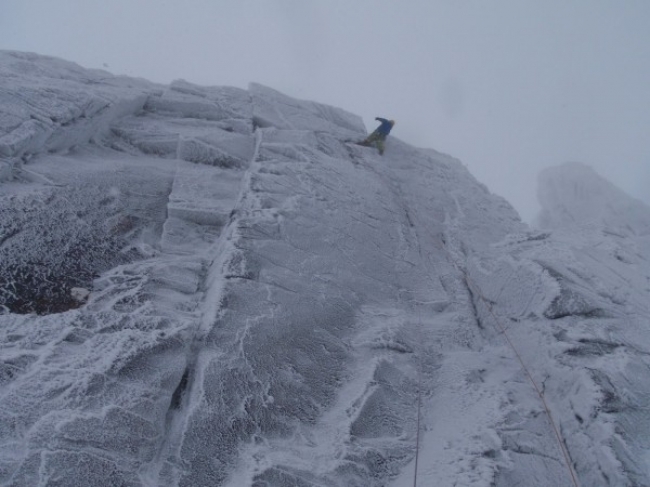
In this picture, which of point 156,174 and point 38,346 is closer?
point 38,346

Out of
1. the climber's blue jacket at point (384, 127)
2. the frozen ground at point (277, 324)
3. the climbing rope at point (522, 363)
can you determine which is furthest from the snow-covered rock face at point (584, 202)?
the climbing rope at point (522, 363)

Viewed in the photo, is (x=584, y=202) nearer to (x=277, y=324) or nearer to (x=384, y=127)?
(x=384, y=127)

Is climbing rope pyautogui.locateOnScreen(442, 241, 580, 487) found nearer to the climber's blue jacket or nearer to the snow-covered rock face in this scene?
the climber's blue jacket

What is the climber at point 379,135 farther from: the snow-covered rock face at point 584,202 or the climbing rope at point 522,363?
the snow-covered rock face at point 584,202

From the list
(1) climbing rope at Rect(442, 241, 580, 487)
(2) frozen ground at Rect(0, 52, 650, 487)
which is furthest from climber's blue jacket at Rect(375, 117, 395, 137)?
(1) climbing rope at Rect(442, 241, 580, 487)

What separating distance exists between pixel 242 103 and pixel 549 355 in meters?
7.70

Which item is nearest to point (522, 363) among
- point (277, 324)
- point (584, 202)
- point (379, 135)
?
point (277, 324)

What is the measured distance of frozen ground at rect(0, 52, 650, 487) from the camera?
3.42m

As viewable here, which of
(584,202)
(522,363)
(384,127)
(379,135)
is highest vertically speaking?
(384,127)

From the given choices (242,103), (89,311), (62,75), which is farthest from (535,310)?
(62,75)

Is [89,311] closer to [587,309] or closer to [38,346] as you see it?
[38,346]

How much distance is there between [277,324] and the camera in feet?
14.5

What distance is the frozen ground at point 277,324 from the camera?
11.2ft

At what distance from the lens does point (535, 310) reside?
5133mm
